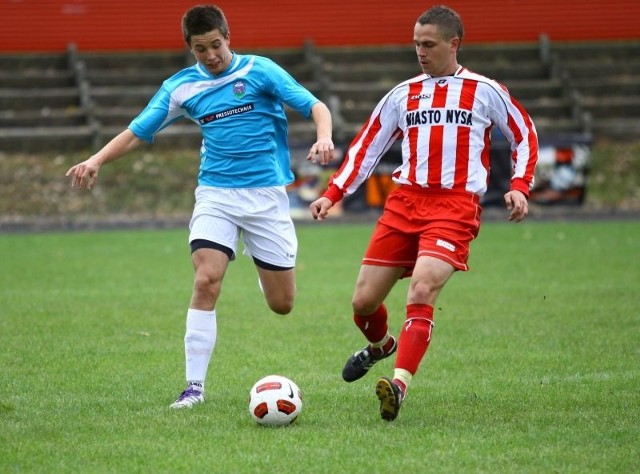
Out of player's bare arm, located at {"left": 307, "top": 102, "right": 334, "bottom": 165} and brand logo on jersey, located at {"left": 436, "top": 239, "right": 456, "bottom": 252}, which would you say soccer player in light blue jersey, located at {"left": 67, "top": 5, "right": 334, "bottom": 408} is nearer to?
player's bare arm, located at {"left": 307, "top": 102, "right": 334, "bottom": 165}

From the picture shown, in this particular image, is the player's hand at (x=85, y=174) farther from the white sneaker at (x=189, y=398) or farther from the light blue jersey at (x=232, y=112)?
the white sneaker at (x=189, y=398)

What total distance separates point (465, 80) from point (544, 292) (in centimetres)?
541

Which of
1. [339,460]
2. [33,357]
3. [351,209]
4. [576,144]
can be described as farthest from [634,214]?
[339,460]

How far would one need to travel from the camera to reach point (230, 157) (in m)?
6.90

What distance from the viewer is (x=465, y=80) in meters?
6.55

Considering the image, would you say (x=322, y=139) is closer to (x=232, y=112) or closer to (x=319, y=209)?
(x=319, y=209)

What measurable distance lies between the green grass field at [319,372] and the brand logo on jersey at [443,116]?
5.17 feet

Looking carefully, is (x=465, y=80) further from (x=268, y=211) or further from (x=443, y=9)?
(x=268, y=211)

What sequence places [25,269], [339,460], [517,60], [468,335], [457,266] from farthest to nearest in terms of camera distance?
[517,60] → [25,269] → [468,335] → [457,266] → [339,460]

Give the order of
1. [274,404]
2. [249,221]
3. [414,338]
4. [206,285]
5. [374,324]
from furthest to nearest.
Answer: [374,324], [249,221], [206,285], [414,338], [274,404]

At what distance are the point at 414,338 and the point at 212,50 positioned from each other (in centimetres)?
202

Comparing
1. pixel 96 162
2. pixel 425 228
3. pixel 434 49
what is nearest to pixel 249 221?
pixel 96 162

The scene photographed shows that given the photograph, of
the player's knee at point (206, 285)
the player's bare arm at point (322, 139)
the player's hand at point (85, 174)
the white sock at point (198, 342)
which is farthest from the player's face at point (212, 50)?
the white sock at point (198, 342)

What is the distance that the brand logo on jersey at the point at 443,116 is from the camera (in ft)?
21.3
